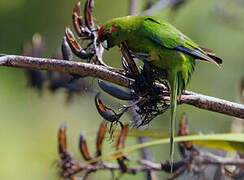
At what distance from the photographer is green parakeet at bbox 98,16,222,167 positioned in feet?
7.36

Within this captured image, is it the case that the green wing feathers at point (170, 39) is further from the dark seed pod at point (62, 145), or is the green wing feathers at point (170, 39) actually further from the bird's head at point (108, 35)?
the dark seed pod at point (62, 145)

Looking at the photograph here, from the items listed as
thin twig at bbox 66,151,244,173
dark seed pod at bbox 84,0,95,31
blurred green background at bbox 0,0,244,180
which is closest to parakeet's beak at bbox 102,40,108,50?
dark seed pod at bbox 84,0,95,31

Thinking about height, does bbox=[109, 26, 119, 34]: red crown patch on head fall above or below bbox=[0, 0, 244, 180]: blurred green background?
above

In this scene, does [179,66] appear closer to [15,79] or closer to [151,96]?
[151,96]

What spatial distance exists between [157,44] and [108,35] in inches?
10.6

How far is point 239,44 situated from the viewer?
6.52 metres

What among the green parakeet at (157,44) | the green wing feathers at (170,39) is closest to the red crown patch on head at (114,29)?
the green parakeet at (157,44)

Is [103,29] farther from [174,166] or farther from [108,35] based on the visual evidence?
[174,166]

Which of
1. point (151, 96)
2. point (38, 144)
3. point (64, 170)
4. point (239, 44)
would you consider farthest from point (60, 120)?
point (151, 96)

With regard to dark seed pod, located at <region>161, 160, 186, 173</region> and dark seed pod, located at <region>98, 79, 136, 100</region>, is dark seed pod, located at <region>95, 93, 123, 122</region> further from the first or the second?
dark seed pod, located at <region>161, 160, 186, 173</region>

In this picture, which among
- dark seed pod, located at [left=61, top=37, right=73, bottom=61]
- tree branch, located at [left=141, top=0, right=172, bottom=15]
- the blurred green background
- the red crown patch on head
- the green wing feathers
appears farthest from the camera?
the blurred green background

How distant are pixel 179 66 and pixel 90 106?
396cm

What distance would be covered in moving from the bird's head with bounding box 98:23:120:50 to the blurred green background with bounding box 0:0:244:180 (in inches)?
108

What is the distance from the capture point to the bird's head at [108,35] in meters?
2.26
